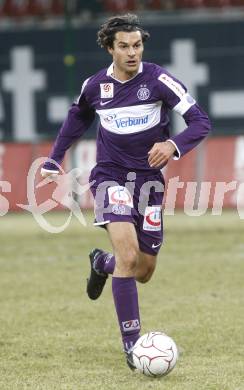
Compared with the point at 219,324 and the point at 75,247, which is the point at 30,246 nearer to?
the point at 75,247

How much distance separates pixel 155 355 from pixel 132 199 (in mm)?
1185

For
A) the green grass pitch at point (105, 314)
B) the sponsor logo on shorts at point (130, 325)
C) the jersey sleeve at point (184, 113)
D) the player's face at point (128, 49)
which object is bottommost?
the green grass pitch at point (105, 314)

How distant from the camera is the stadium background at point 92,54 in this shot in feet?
68.7

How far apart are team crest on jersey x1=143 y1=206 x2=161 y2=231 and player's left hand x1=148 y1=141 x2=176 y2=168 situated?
1.69 feet

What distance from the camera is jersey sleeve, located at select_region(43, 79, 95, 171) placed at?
7559 mm

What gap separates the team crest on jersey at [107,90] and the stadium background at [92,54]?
12.8 meters

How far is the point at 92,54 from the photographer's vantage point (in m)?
21.1

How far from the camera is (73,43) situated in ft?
69.2

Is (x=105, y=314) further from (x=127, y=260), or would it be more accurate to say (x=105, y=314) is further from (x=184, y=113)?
(x=184, y=113)

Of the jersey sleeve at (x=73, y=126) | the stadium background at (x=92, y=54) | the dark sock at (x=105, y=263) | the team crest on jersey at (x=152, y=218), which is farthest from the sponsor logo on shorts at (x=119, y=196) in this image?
the stadium background at (x=92, y=54)

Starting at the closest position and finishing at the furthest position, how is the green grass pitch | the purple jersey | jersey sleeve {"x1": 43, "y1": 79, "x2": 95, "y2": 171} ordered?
the green grass pitch < the purple jersey < jersey sleeve {"x1": 43, "y1": 79, "x2": 95, "y2": 171}

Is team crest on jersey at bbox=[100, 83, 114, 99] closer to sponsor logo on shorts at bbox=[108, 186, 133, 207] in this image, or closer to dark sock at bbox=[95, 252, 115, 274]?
sponsor logo on shorts at bbox=[108, 186, 133, 207]

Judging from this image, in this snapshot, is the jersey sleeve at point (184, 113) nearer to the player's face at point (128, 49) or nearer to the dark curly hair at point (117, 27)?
the player's face at point (128, 49)

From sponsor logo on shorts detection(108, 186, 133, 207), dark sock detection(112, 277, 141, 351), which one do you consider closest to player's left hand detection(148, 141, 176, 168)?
sponsor logo on shorts detection(108, 186, 133, 207)
